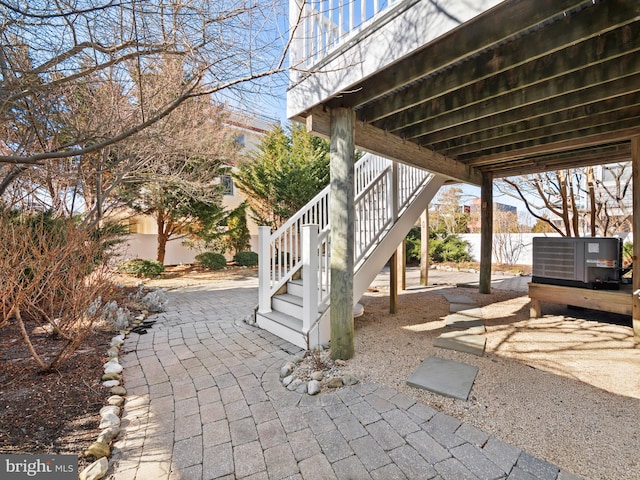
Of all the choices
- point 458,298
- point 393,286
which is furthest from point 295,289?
point 458,298

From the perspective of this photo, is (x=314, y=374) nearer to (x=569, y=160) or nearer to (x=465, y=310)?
(x=465, y=310)

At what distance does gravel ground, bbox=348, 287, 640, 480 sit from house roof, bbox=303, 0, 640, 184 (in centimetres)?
231

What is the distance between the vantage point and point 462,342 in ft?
11.1

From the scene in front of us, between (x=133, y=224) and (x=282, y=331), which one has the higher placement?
(x=133, y=224)

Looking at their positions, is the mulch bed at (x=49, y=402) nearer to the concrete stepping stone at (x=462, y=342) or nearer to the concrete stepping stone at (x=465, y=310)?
the concrete stepping stone at (x=462, y=342)

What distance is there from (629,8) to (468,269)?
31.7 ft

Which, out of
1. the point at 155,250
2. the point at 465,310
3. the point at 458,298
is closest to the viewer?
the point at 465,310

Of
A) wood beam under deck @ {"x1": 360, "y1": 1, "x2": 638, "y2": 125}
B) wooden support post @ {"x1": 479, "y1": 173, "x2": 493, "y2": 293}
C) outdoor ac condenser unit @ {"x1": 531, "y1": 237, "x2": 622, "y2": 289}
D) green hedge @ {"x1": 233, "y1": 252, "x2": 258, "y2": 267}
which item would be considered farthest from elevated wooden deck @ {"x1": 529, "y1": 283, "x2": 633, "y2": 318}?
green hedge @ {"x1": 233, "y1": 252, "x2": 258, "y2": 267}

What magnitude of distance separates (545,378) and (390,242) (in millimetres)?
2222

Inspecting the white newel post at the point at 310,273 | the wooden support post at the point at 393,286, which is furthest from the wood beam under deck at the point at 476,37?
the wooden support post at the point at 393,286

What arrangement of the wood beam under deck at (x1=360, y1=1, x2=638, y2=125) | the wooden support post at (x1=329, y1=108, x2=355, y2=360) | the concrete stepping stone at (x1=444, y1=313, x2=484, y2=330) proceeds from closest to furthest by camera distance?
the wood beam under deck at (x1=360, y1=1, x2=638, y2=125) → the wooden support post at (x1=329, y1=108, x2=355, y2=360) → the concrete stepping stone at (x1=444, y1=313, x2=484, y2=330)

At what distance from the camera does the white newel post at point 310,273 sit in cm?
317

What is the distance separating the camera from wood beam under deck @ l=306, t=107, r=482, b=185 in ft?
9.80

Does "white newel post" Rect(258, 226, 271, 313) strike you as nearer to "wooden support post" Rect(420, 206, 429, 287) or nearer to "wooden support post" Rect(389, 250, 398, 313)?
"wooden support post" Rect(389, 250, 398, 313)
